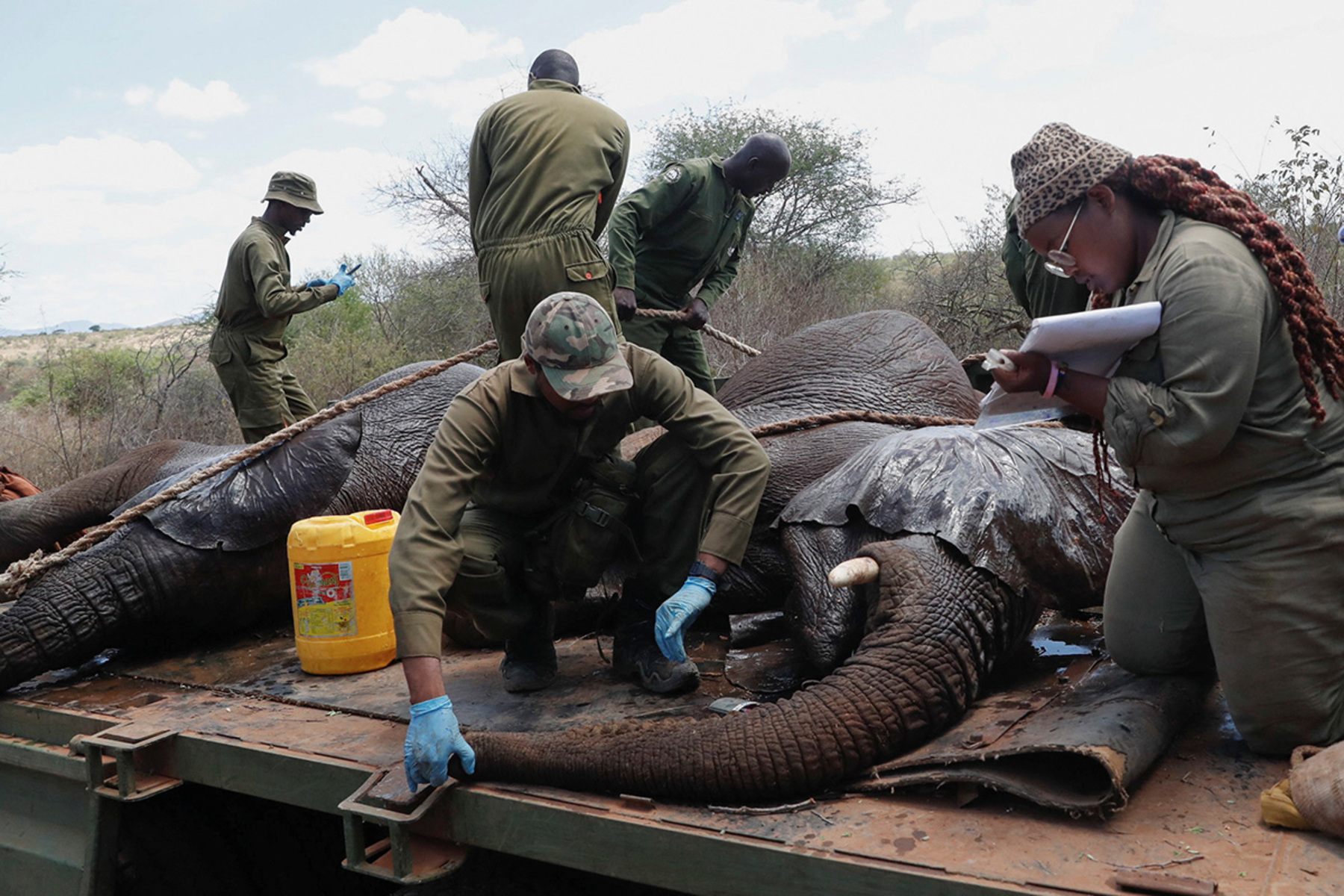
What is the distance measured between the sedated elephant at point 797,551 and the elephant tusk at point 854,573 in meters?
0.04

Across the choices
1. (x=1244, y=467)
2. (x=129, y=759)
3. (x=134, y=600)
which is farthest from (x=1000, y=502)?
(x=134, y=600)

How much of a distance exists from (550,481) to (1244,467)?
1.75m

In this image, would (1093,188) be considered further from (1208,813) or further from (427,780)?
(427,780)

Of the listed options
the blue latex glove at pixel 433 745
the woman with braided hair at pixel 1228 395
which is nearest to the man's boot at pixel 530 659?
the blue latex glove at pixel 433 745

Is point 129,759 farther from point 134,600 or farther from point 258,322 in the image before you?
point 258,322

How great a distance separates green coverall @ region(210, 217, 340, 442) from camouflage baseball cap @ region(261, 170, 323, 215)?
7.2 inches

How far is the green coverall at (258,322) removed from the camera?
5754mm

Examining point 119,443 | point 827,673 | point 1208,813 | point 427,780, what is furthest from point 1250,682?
point 119,443

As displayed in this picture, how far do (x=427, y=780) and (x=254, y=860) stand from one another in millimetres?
1384

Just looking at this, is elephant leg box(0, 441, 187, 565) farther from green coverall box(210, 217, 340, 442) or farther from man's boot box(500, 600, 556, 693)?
man's boot box(500, 600, 556, 693)

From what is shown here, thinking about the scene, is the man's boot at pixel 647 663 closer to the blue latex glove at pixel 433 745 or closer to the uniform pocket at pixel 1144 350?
the blue latex glove at pixel 433 745

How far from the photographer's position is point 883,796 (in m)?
2.21

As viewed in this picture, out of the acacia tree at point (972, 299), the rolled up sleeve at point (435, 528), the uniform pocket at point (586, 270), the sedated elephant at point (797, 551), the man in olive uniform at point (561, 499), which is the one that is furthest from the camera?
the acacia tree at point (972, 299)

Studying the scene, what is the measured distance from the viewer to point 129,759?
9.61 feet
